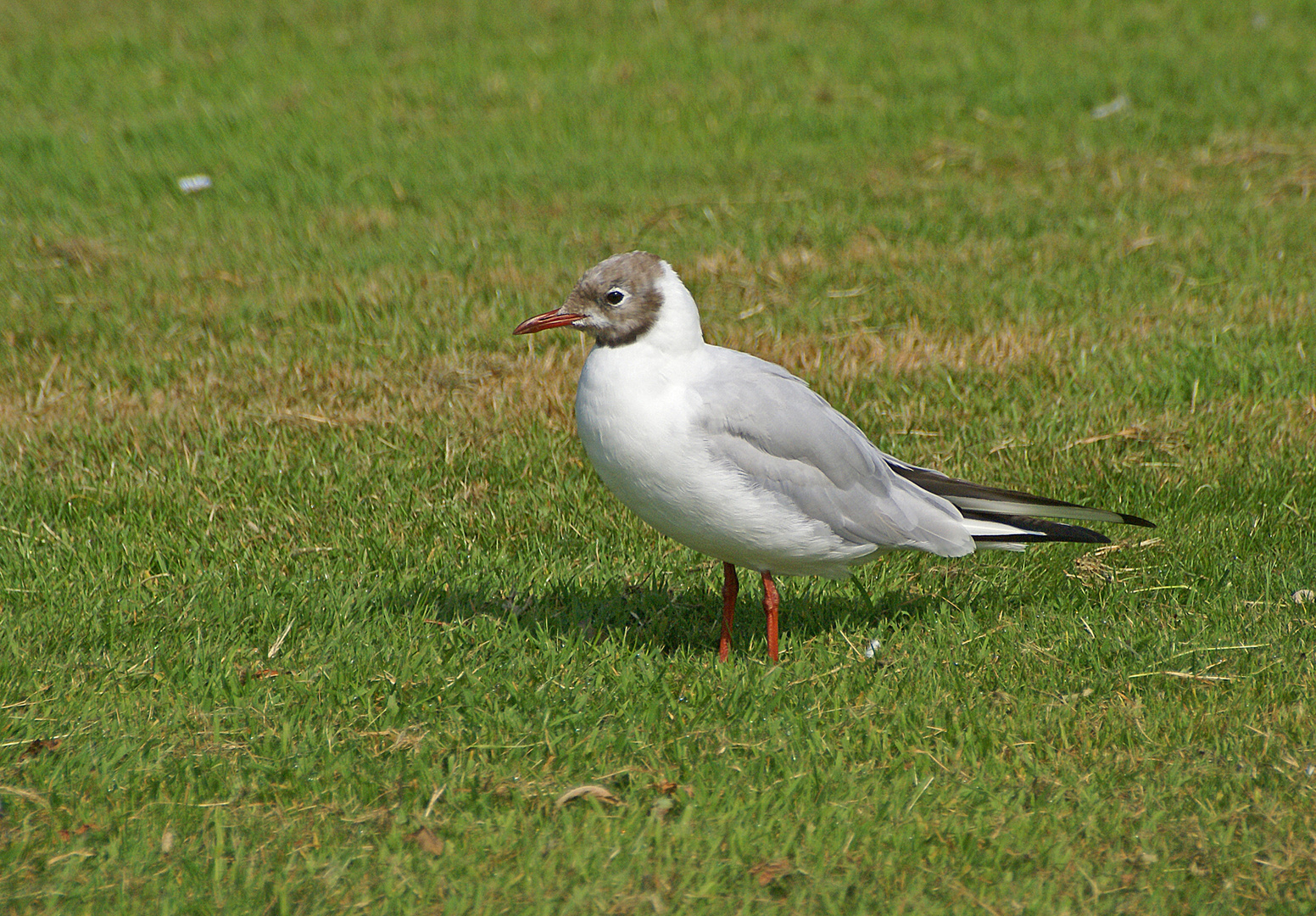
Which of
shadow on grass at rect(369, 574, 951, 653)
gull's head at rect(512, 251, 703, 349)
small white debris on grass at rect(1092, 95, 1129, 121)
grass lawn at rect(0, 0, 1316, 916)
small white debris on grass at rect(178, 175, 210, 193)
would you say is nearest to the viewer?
grass lawn at rect(0, 0, 1316, 916)

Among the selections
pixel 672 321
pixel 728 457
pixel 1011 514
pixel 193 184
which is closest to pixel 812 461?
pixel 728 457

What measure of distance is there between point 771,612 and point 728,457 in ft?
2.17

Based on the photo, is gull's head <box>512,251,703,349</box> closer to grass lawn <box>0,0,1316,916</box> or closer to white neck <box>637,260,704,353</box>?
white neck <box>637,260,704,353</box>

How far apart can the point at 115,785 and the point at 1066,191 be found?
7.38m

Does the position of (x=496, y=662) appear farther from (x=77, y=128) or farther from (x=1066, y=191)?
(x=77, y=128)

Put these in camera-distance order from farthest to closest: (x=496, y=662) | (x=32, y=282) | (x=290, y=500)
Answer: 1. (x=32, y=282)
2. (x=290, y=500)
3. (x=496, y=662)

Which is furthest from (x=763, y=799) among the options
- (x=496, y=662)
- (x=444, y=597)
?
(x=444, y=597)

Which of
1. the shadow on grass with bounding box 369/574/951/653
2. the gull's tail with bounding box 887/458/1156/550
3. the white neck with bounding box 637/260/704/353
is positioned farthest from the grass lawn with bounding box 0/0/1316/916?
the white neck with bounding box 637/260/704/353

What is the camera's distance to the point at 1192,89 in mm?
10727

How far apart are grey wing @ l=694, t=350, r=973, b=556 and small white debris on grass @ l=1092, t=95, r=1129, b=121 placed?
22.0 feet

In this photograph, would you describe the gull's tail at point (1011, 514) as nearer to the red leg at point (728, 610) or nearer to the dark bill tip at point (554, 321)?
the red leg at point (728, 610)

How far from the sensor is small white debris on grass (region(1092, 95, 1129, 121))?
412 inches

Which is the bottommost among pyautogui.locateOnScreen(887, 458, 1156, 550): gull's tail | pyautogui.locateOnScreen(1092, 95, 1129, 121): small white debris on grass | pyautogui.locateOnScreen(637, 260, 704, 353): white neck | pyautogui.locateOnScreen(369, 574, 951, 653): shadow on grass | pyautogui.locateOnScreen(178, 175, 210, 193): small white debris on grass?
pyautogui.locateOnScreen(369, 574, 951, 653): shadow on grass

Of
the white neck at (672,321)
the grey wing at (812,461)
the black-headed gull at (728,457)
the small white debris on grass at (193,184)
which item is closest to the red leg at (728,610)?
the black-headed gull at (728,457)
